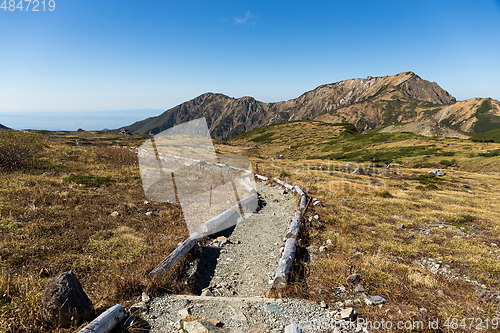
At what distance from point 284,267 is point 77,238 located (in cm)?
813

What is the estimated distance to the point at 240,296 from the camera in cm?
739

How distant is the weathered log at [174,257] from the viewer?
717 centimetres

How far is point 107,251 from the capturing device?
8.48 metres

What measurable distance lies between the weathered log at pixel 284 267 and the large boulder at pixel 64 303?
5.04 m

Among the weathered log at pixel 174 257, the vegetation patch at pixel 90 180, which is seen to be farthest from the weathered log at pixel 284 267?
the vegetation patch at pixel 90 180

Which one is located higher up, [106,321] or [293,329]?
[106,321]

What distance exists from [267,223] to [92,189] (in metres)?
11.8

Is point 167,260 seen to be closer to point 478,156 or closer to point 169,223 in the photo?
point 169,223

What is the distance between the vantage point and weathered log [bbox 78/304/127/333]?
4543 millimetres

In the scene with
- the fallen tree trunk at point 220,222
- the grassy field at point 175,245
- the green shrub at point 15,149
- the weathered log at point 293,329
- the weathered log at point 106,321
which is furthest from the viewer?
the green shrub at point 15,149

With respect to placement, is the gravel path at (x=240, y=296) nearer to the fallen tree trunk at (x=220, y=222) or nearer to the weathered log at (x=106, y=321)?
the fallen tree trunk at (x=220, y=222)

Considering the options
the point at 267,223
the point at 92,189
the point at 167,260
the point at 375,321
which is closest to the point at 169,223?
the point at 167,260

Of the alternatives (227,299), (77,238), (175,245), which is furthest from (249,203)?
(77,238)

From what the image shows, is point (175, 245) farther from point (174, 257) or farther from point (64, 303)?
point (64, 303)
